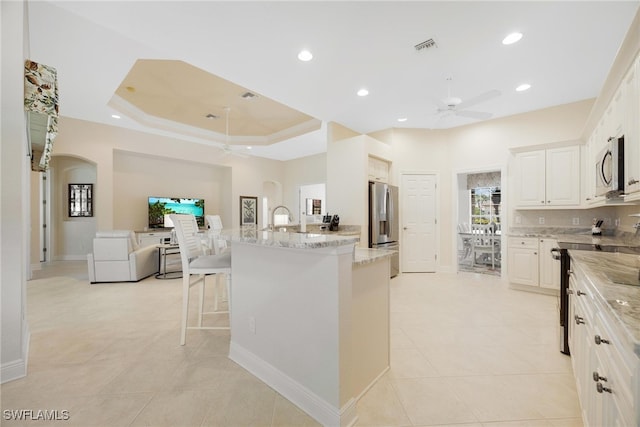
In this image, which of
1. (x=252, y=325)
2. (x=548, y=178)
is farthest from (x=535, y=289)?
(x=252, y=325)

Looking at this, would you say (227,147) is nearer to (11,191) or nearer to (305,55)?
(305,55)

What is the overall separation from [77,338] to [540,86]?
6060 mm

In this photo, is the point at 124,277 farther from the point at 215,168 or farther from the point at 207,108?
Answer: the point at 215,168

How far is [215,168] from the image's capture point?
26.2ft

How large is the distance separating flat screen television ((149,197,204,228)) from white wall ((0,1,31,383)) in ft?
14.7

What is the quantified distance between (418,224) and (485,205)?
11.0ft

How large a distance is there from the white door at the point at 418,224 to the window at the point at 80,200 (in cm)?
765

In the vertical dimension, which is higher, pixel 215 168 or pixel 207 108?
pixel 207 108

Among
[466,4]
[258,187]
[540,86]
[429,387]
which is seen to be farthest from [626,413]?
[258,187]

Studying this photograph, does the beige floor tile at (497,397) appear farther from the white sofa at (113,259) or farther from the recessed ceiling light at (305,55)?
the white sofa at (113,259)

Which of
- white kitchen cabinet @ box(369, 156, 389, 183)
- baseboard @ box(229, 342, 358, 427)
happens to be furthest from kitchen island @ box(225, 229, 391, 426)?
white kitchen cabinet @ box(369, 156, 389, 183)

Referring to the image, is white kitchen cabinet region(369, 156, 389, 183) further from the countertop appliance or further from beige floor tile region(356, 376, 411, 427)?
beige floor tile region(356, 376, 411, 427)

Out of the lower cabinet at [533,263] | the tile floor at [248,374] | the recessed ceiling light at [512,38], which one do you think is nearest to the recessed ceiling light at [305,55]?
the recessed ceiling light at [512,38]

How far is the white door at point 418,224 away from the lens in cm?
523
